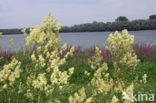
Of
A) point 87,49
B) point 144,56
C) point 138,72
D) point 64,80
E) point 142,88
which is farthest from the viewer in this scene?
point 87,49

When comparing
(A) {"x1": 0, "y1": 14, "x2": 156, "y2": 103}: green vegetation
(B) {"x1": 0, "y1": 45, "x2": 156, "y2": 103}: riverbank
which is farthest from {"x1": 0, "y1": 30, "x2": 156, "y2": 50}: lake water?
(A) {"x1": 0, "y1": 14, "x2": 156, "y2": 103}: green vegetation

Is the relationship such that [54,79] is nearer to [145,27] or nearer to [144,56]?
[144,56]

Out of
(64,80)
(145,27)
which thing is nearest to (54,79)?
(64,80)

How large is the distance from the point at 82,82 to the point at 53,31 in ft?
13.5

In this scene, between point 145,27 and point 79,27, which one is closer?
point 79,27

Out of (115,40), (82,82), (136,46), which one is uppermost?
(115,40)

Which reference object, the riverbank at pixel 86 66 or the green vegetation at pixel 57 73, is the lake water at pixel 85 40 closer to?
the riverbank at pixel 86 66

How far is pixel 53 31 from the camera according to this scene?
494 centimetres

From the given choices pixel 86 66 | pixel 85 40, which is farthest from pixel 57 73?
pixel 85 40

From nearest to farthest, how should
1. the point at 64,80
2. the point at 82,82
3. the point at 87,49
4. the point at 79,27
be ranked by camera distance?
the point at 64,80, the point at 82,82, the point at 87,49, the point at 79,27

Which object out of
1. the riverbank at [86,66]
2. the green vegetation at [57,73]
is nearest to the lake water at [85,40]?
the riverbank at [86,66]

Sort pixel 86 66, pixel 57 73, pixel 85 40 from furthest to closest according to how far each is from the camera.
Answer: pixel 85 40 → pixel 86 66 → pixel 57 73

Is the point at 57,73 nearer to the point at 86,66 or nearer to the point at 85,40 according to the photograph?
the point at 86,66

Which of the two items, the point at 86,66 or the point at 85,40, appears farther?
the point at 85,40
